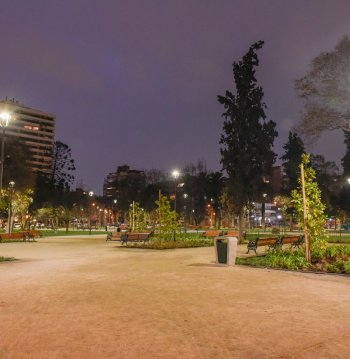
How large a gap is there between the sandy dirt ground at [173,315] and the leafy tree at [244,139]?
75.7 ft

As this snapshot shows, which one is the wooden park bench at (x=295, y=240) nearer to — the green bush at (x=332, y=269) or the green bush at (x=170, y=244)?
the green bush at (x=170, y=244)

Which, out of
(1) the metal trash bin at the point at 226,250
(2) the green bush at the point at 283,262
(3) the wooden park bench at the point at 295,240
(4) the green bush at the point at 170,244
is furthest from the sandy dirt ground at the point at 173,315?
(4) the green bush at the point at 170,244

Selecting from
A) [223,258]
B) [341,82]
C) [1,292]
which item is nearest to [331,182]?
[341,82]

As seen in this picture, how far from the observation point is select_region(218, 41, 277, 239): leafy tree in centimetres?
3647

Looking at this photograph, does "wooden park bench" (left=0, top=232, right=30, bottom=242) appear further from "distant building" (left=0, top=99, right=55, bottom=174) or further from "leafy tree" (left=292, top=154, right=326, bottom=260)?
"distant building" (left=0, top=99, right=55, bottom=174)

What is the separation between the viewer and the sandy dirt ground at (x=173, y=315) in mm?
5891

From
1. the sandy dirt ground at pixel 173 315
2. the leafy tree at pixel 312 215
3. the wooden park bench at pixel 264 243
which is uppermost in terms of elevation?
the leafy tree at pixel 312 215

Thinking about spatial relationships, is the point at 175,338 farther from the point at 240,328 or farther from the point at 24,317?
the point at 24,317

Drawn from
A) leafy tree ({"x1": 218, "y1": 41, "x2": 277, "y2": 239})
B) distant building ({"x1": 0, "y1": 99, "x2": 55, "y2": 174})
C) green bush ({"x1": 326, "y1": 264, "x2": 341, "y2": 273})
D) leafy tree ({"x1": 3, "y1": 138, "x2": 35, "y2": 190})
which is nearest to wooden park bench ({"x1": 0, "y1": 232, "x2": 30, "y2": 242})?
leafy tree ({"x1": 3, "y1": 138, "x2": 35, "y2": 190})

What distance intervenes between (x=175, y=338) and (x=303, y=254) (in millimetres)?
12346

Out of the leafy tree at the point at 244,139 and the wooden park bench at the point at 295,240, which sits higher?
the leafy tree at the point at 244,139

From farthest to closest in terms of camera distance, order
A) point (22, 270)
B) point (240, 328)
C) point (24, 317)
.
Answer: point (22, 270) < point (24, 317) < point (240, 328)

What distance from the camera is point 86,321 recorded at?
741cm

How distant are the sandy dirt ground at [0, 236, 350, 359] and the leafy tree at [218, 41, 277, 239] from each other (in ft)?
75.7
